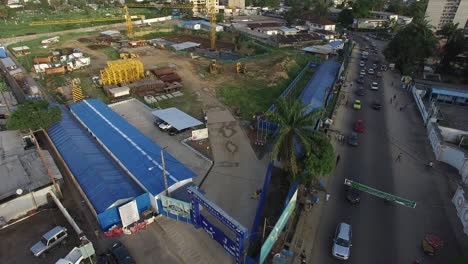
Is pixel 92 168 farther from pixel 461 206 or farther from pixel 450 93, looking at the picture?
pixel 450 93

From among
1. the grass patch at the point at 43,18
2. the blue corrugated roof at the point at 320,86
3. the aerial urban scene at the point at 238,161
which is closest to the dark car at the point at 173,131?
the aerial urban scene at the point at 238,161

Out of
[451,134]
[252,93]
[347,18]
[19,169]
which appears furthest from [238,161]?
[347,18]

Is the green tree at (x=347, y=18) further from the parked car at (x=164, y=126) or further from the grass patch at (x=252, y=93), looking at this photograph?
the parked car at (x=164, y=126)

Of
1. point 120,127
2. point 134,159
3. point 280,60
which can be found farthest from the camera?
point 280,60

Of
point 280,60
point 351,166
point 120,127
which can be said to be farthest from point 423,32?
point 120,127

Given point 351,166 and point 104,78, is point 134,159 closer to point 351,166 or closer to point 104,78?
point 351,166

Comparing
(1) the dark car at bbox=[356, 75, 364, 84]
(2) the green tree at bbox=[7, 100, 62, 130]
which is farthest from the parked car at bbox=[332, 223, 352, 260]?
(1) the dark car at bbox=[356, 75, 364, 84]
